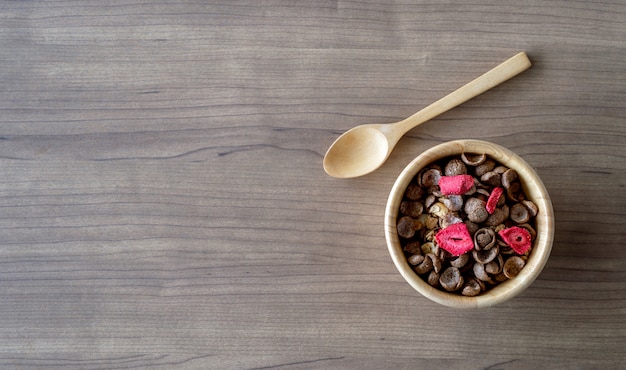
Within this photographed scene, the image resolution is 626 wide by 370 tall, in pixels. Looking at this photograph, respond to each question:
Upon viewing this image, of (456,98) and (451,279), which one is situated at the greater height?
(456,98)

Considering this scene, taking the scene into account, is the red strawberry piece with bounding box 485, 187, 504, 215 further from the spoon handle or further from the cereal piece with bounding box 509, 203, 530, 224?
the spoon handle

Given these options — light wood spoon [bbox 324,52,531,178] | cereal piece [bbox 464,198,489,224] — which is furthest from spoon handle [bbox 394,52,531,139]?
cereal piece [bbox 464,198,489,224]

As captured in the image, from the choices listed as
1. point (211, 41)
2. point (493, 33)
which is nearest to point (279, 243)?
point (211, 41)

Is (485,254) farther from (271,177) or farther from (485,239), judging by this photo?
(271,177)

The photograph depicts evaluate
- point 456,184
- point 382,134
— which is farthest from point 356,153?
point 456,184

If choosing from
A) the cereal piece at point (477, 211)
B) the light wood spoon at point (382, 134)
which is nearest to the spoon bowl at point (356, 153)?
the light wood spoon at point (382, 134)

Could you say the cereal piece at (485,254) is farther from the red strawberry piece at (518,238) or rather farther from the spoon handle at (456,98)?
the spoon handle at (456,98)
